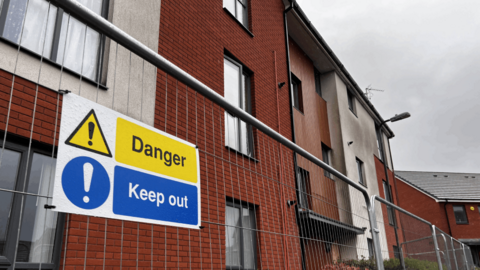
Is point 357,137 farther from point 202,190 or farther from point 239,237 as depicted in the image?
point 202,190

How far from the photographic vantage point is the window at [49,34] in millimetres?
4781

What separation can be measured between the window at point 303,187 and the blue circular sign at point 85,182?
238 centimetres

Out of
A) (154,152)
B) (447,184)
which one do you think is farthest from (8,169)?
(447,184)

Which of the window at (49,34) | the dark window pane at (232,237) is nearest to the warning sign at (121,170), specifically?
the dark window pane at (232,237)

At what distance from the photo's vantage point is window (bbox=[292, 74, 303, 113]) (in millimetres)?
14766

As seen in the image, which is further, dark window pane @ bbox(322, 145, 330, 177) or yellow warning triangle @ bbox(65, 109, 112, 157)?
dark window pane @ bbox(322, 145, 330, 177)

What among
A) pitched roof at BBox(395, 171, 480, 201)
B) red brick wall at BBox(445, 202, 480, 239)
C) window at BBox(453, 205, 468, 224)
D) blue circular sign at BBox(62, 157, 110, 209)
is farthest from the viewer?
pitched roof at BBox(395, 171, 480, 201)

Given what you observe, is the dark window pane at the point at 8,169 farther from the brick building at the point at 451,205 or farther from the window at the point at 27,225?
the brick building at the point at 451,205

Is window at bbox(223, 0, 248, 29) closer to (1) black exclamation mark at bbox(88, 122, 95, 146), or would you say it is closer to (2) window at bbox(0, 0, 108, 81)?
(2) window at bbox(0, 0, 108, 81)

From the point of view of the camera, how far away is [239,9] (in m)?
11.3

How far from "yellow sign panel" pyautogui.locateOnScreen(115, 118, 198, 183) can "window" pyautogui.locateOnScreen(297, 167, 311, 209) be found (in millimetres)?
1727

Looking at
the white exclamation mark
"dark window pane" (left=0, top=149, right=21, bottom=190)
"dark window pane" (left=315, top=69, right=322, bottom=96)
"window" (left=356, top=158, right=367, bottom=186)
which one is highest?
"dark window pane" (left=315, top=69, right=322, bottom=96)

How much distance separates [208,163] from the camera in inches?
111

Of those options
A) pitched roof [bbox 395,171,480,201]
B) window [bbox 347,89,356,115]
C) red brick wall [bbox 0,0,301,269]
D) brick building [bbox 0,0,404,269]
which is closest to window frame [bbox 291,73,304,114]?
brick building [bbox 0,0,404,269]
